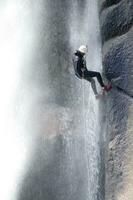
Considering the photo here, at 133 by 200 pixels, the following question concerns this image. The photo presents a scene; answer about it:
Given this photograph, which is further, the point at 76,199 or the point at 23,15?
the point at 23,15

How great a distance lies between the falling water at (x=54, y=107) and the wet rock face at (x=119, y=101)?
2.11 meters

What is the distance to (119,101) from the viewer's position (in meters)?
13.6

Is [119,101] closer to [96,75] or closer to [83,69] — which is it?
[96,75]

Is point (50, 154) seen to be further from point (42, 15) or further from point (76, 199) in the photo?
point (42, 15)

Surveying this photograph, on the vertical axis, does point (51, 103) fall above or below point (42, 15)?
below

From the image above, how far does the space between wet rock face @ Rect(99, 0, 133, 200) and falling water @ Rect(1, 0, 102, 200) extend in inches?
83.0

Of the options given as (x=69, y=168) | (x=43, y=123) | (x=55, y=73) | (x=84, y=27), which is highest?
(x=84, y=27)

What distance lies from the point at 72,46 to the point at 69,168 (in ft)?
14.4

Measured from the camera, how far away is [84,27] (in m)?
16.8

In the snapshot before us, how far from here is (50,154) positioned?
16766mm

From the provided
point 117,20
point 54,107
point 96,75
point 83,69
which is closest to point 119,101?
point 96,75

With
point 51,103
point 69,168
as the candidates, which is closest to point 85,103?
point 51,103

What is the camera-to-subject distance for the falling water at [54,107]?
1667cm

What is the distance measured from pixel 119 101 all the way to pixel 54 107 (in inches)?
152
